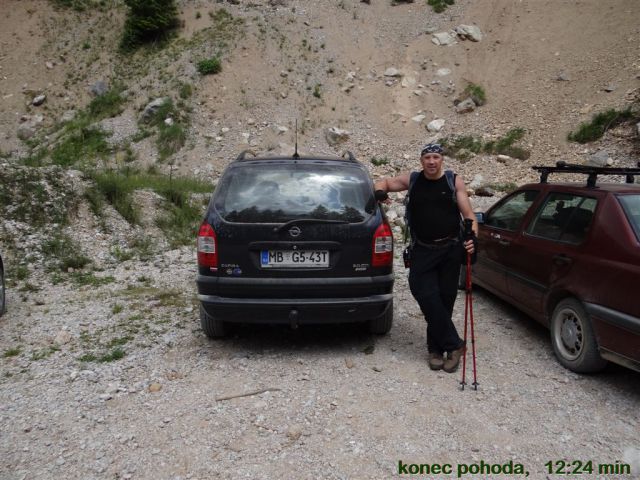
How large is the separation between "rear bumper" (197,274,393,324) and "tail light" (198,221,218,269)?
13cm

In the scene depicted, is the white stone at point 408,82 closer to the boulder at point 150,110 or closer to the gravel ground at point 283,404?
the boulder at point 150,110

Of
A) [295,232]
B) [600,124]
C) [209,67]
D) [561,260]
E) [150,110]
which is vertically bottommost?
[561,260]

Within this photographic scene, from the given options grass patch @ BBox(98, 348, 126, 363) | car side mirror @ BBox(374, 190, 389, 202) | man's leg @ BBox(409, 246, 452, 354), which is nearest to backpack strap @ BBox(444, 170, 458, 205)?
man's leg @ BBox(409, 246, 452, 354)

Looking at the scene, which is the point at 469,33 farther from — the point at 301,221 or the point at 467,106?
the point at 301,221

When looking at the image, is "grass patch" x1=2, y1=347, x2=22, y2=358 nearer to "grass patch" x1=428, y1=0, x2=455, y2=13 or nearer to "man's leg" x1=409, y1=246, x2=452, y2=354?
"man's leg" x1=409, y1=246, x2=452, y2=354

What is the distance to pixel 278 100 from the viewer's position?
69.9 ft

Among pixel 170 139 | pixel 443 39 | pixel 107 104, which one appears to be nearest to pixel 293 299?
pixel 170 139

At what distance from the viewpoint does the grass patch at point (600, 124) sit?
1632 centimetres

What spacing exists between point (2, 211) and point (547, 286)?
8.16 metres

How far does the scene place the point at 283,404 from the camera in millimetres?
3537

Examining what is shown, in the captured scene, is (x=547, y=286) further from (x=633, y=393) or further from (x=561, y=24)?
(x=561, y=24)

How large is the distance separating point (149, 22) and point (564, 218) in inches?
1037

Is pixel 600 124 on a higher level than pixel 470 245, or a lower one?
higher

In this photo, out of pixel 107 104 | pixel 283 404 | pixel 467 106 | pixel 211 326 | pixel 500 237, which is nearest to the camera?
pixel 283 404
